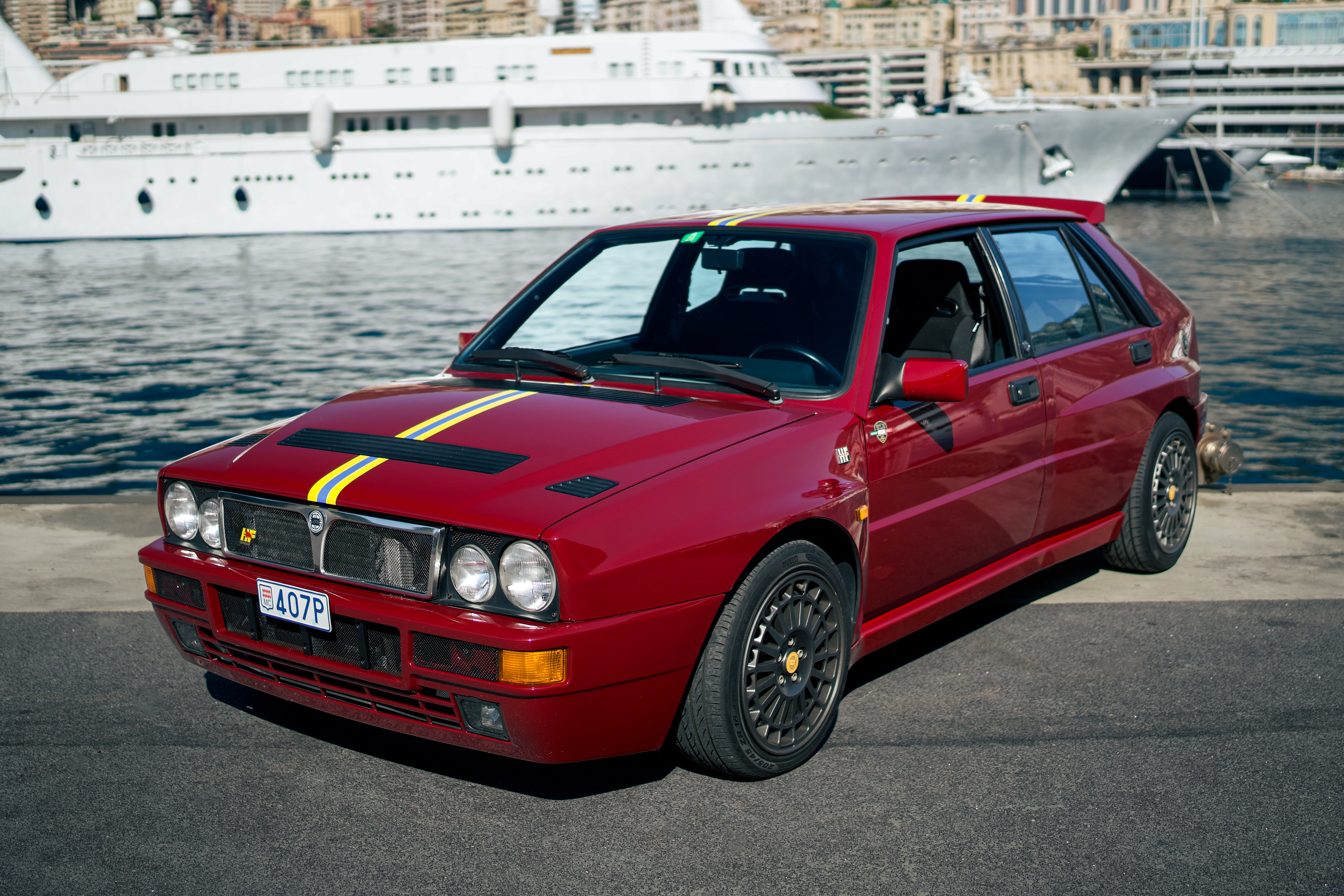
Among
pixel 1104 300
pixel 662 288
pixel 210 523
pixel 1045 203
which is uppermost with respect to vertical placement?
pixel 1045 203

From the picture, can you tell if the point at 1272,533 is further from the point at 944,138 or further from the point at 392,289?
the point at 944,138

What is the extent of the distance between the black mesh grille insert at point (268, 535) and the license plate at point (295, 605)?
0.06 meters

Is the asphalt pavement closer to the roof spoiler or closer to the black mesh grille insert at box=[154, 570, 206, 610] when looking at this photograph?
the black mesh grille insert at box=[154, 570, 206, 610]

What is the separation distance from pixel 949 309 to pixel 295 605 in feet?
7.59

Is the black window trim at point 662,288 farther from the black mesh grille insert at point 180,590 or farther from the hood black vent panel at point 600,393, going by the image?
Result: the black mesh grille insert at point 180,590

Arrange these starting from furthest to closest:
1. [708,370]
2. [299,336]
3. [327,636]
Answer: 1. [299,336]
2. [708,370]
3. [327,636]

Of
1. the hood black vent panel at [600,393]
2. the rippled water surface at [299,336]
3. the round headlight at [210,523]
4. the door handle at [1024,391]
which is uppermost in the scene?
the hood black vent panel at [600,393]

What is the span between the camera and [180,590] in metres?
3.37

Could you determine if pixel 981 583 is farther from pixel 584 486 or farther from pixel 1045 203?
pixel 1045 203

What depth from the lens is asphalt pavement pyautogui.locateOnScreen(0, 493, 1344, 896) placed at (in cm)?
284

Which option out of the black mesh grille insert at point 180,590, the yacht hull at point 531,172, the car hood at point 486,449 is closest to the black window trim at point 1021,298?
the car hood at point 486,449

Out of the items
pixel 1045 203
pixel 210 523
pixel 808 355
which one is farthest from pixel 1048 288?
pixel 210 523

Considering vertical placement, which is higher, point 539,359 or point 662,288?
point 662,288

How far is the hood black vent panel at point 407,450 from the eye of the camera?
3.08 meters
